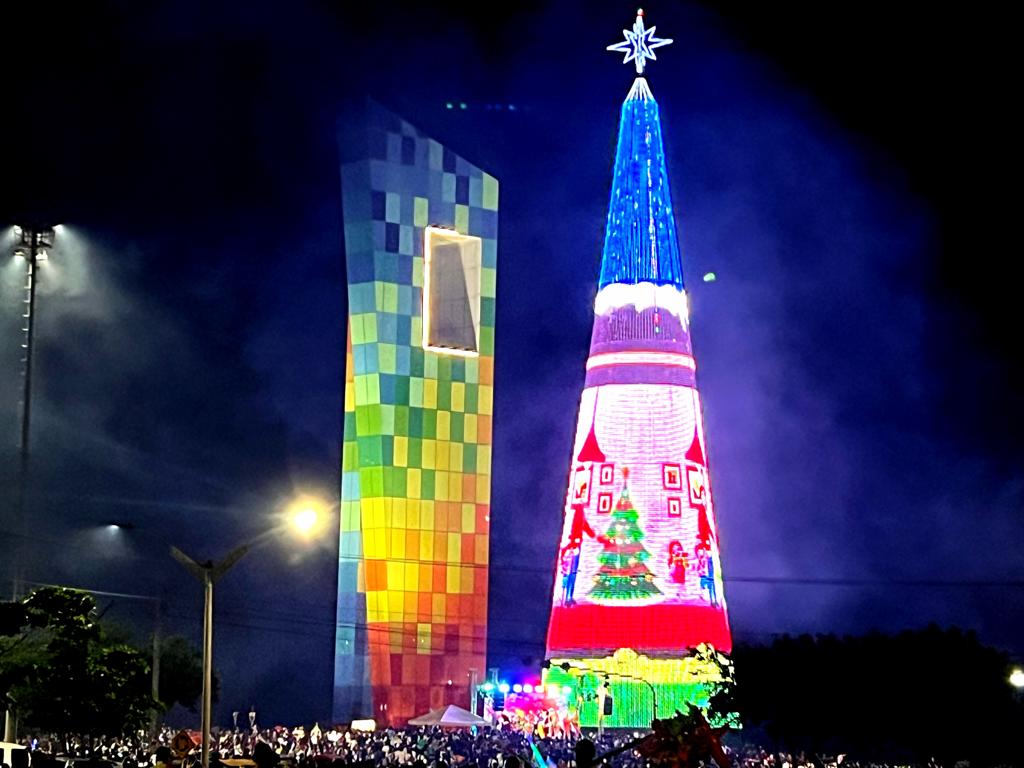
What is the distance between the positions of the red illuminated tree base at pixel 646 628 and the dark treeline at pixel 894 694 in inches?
606

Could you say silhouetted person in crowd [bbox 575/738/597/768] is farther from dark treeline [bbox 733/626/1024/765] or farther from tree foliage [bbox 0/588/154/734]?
dark treeline [bbox 733/626/1024/765]

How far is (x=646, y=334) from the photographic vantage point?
2972 inches

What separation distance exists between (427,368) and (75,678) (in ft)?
89.2

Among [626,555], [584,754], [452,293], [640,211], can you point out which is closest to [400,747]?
[626,555]

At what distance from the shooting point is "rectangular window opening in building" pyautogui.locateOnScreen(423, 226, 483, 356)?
76938 mm

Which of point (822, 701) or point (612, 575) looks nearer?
point (822, 701)

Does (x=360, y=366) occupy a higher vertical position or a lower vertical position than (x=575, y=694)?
higher

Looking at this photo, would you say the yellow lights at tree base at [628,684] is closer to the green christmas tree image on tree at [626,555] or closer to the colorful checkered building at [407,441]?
the green christmas tree image on tree at [626,555]

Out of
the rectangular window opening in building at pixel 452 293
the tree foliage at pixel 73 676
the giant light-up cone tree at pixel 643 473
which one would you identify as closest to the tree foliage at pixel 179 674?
the giant light-up cone tree at pixel 643 473

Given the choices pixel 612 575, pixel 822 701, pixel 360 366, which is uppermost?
pixel 360 366

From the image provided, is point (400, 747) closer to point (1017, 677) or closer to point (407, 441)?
point (407, 441)

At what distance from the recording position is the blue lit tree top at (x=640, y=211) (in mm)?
75438

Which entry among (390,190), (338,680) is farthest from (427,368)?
(338,680)

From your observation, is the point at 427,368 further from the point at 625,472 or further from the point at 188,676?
the point at 188,676
